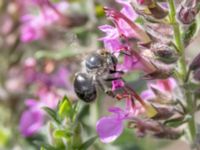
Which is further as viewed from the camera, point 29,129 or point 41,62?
point 41,62

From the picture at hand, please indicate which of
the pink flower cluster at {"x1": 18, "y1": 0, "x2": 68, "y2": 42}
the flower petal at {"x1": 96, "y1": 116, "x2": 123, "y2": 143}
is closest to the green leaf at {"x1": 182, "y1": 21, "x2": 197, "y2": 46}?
the flower petal at {"x1": 96, "y1": 116, "x2": 123, "y2": 143}

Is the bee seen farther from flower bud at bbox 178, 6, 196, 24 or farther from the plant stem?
flower bud at bbox 178, 6, 196, 24

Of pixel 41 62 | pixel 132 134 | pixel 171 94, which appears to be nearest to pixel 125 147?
pixel 132 134

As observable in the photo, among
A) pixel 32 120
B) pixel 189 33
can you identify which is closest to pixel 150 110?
pixel 189 33

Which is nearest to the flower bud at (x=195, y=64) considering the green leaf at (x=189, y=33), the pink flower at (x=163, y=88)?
the green leaf at (x=189, y=33)

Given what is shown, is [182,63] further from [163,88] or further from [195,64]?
[163,88]

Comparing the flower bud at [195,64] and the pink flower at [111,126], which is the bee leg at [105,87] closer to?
the pink flower at [111,126]

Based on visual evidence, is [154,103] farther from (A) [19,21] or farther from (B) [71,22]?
(A) [19,21]

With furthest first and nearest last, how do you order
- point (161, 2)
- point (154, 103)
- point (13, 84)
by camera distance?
point (13, 84), point (154, 103), point (161, 2)
